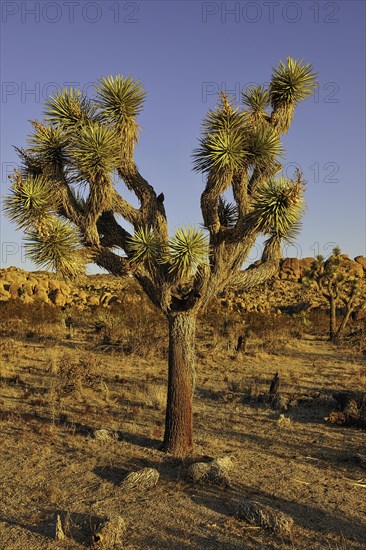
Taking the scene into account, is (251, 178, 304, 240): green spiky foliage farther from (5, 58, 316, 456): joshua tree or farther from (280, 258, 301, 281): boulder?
(280, 258, 301, 281): boulder

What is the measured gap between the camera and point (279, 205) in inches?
279

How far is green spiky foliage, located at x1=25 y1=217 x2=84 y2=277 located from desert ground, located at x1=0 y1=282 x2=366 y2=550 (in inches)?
108

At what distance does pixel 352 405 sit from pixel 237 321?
12876 mm

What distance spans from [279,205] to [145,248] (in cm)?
195

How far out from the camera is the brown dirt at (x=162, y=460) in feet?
17.4

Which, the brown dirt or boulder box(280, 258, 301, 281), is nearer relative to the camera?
the brown dirt

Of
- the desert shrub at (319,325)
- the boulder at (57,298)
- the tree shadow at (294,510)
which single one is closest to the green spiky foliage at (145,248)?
the tree shadow at (294,510)

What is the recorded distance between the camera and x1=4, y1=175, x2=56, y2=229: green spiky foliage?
7375 mm

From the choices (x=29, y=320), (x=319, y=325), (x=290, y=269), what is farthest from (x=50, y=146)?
(x=290, y=269)

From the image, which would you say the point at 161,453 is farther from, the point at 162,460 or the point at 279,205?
the point at 279,205

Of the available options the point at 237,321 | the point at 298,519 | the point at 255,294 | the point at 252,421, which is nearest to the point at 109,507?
the point at 298,519

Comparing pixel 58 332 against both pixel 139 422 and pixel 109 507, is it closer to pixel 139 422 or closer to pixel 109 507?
pixel 139 422

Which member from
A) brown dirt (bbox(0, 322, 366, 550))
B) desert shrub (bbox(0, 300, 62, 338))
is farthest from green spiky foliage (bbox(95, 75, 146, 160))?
desert shrub (bbox(0, 300, 62, 338))

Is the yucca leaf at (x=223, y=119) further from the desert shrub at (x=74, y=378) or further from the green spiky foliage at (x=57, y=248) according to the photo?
the desert shrub at (x=74, y=378)
